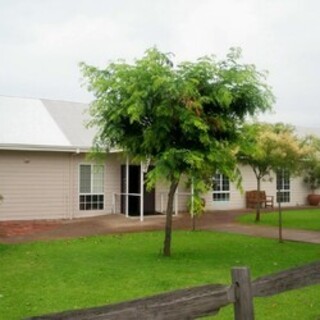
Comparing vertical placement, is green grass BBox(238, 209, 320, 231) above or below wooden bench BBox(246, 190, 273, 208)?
below

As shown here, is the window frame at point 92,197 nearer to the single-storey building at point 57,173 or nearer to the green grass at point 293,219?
the single-storey building at point 57,173

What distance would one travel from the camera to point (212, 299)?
308 cm

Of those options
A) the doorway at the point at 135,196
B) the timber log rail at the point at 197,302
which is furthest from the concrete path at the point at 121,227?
the timber log rail at the point at 197,302

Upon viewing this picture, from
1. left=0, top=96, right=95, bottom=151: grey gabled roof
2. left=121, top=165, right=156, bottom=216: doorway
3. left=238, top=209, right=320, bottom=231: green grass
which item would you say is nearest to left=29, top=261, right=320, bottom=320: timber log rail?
left=238, top=209, right=320, bottom=231: green grass

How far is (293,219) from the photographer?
2019cm

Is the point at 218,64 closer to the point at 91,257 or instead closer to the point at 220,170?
the point at 220,170

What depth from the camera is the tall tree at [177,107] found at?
32.2 feet

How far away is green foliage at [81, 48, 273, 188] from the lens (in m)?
9.82

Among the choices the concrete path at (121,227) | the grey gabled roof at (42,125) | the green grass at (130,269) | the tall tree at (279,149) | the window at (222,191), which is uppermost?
the grey gabled roof at (42,125)

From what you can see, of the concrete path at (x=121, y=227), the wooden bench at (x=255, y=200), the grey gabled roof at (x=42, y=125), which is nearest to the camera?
the concrete path at (x=121, y=227)

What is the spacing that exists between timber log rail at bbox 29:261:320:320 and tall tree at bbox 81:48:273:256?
6.15 meters

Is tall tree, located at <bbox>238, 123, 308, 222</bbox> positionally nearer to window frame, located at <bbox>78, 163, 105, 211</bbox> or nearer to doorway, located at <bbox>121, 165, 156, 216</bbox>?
doorway, located at <bbox>121, 165, 156, 216</bbox>

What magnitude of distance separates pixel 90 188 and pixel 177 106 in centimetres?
1137

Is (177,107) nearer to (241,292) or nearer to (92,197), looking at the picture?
(241,292)
